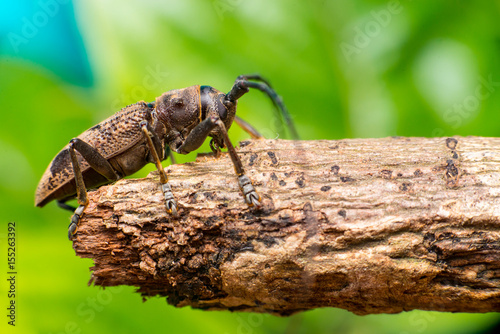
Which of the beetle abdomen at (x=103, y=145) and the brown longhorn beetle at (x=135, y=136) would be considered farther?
the beetle abdomen at (x=103, y=145)

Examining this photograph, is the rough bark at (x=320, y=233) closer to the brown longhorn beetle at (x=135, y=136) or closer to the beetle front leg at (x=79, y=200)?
the beetle front leg at (x=79, y=200)

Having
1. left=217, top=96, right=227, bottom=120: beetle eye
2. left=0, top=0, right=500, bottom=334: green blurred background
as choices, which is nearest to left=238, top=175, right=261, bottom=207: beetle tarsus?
left=217, top=96, right=227, bottom=120: beetle eye

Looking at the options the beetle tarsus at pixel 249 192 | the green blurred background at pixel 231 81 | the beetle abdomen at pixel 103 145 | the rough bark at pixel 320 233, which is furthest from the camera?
the green blurred background at pixel 231 81

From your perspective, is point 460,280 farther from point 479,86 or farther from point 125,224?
point 479,86

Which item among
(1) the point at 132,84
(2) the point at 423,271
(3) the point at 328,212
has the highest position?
(1) the point at 132,84

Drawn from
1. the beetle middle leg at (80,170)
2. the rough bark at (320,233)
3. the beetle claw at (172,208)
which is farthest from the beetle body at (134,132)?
the beetle claw at (172,208)

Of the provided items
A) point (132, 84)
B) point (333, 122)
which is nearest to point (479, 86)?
point (333, 122)

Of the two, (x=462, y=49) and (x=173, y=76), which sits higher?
(x=462, y=49)
